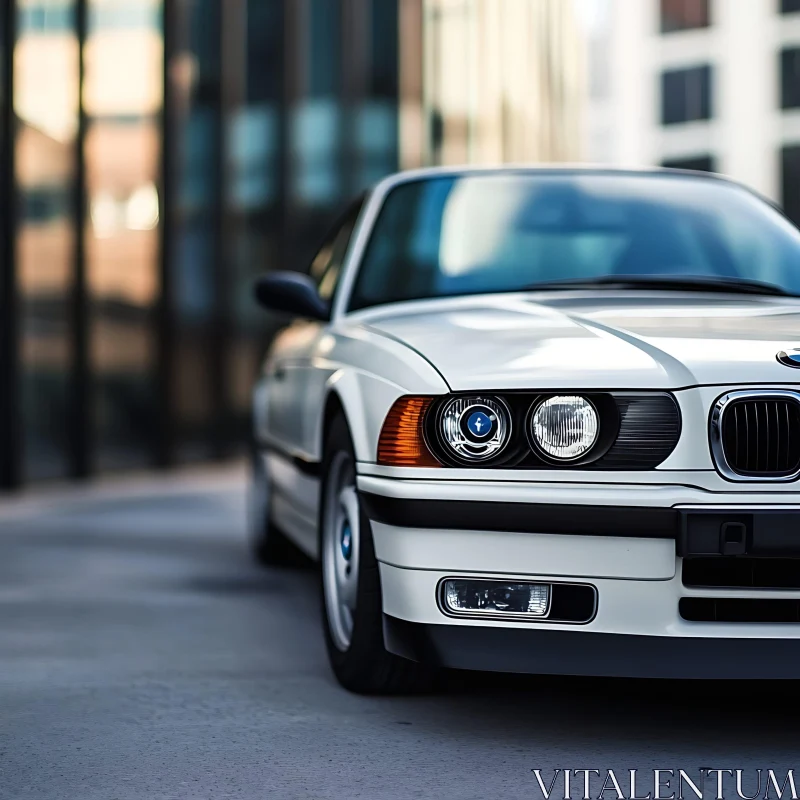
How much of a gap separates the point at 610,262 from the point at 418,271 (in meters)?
0.64

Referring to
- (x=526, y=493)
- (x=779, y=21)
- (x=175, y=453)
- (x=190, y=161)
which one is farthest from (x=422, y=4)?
(x=779, y=21)

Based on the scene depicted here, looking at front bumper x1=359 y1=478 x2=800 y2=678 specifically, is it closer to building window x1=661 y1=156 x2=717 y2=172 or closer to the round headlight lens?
the round headlight lens

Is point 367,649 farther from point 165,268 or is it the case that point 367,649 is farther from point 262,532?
point 165,268

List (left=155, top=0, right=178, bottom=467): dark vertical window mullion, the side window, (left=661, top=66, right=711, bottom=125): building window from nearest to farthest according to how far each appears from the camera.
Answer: the side window < (left=155, top=0, right=178, bottom=467): dark vertical window mullion < (left=661, top=66, right=711, bottom=125): building window

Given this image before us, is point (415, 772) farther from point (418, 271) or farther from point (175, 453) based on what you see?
point (175, 453)

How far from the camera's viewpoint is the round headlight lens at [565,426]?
3.59 metres

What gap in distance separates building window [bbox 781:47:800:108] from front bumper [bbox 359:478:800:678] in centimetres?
4447

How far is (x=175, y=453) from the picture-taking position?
51.5ft

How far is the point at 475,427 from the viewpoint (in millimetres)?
3678

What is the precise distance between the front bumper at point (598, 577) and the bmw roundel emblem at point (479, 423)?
148 mm

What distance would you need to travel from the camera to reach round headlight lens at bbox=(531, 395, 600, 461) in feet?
11.8

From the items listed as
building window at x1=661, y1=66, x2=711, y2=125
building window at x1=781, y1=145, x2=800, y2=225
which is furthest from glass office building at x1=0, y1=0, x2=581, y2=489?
building window at x1=661, y1=66, x2=711, y2=125

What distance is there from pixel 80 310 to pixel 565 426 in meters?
9.87

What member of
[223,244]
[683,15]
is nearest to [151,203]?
[223,244]
